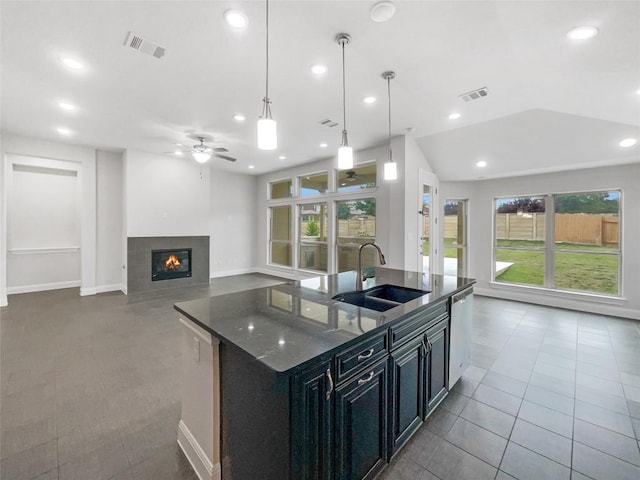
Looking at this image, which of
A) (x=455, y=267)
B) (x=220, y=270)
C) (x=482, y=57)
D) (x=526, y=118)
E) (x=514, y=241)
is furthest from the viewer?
(x=220, y=270)

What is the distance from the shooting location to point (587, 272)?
4.99 meters

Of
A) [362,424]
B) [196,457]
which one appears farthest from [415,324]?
[196,457]

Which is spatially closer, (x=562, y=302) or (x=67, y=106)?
(x=67, y=106)

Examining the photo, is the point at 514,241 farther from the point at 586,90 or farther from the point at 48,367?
the point at 48,367

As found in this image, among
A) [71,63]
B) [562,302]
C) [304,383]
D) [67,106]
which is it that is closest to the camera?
[304,383]

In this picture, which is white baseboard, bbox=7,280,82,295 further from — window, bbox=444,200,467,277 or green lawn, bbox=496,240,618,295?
green lawn, bbox=496,240,618,295

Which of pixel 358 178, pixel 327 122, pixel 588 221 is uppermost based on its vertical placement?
pixel 327 122

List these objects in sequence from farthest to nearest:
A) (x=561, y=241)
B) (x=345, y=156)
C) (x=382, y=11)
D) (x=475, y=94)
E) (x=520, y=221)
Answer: (x=520, y=221) < (x=561, y=241) < (x=475, y=94) < (x=345, y=156) < (x=382, y=11)

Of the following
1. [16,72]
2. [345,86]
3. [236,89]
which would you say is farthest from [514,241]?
[16,72]

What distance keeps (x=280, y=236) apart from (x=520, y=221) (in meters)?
5.81

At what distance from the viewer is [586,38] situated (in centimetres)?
191

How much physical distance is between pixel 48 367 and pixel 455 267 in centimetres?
695

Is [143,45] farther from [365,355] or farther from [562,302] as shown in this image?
[562,302]

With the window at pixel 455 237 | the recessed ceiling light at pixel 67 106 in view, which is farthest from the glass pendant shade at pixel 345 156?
the window at pixel 455 237
